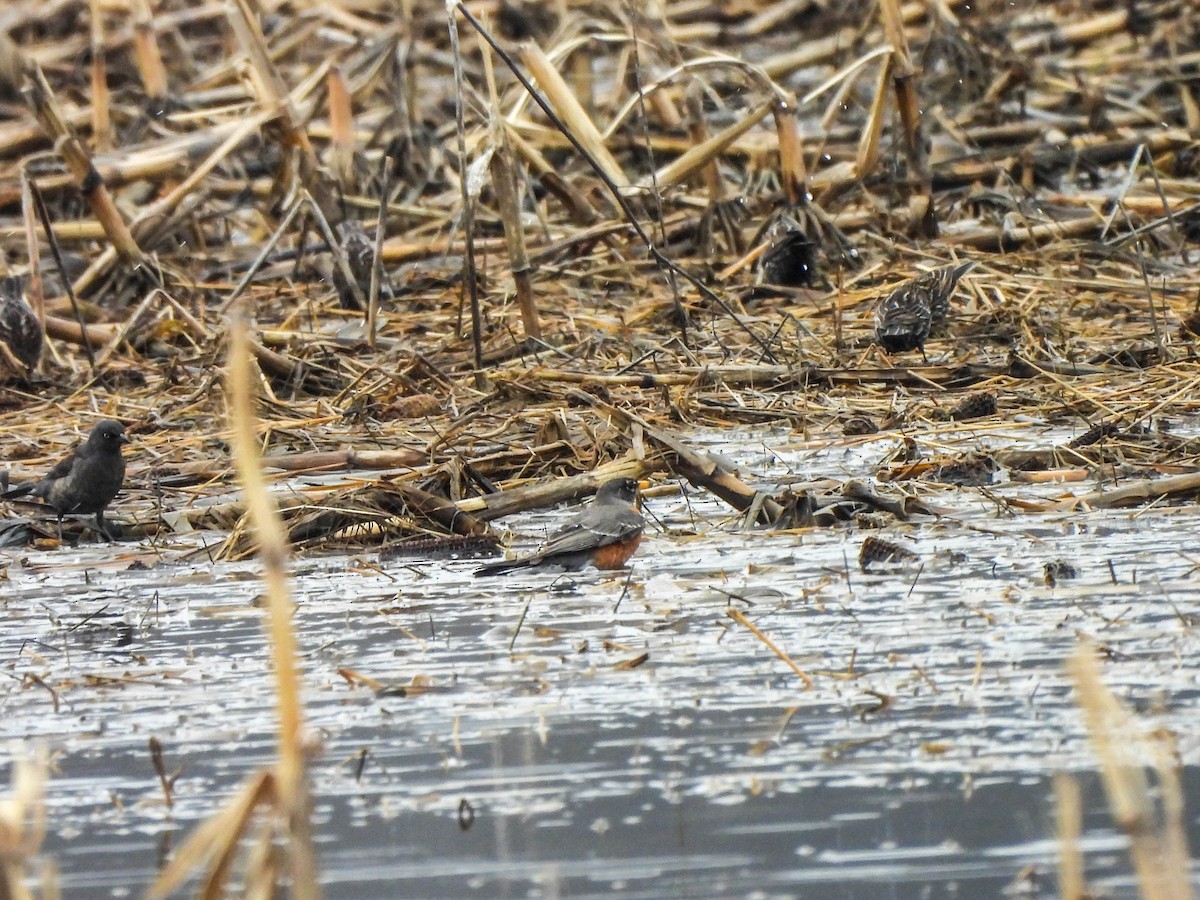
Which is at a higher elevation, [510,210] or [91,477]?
[510,210]

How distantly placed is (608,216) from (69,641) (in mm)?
6884

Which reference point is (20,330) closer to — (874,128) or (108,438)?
(108,438)

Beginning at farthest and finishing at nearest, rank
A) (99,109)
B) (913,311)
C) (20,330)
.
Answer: (99,109) < (20,330) < (913,311)

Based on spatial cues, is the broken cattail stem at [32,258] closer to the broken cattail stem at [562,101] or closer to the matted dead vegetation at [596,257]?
the matted dead vegetation at [596,257]

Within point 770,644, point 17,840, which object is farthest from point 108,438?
point 17,840

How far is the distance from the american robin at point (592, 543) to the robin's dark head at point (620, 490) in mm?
108

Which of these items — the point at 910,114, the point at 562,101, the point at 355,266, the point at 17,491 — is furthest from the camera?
the point at 355,266

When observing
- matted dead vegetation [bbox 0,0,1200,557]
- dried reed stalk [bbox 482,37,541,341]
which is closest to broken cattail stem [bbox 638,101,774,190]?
matted dead vegetation [bbox 0,0,1200,557]

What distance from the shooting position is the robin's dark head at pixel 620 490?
5.85 m

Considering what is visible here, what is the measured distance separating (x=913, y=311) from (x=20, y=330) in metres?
4.23

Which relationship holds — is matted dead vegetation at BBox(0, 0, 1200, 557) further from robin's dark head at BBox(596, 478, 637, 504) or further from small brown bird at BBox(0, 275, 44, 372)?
robin's dark head at BBox(596, 478, 637, 504)

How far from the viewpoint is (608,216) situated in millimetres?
11539

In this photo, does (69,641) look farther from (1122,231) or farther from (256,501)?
(1122,231)

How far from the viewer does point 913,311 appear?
866 cm
